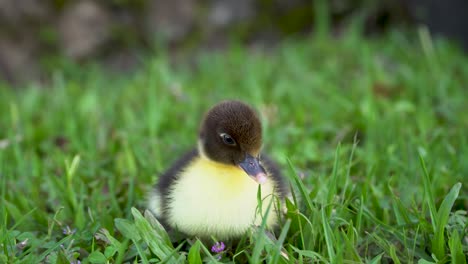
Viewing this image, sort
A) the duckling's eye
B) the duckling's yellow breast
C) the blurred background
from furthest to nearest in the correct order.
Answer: the blurred background → the duckling's eye → the duckling's yellow breast

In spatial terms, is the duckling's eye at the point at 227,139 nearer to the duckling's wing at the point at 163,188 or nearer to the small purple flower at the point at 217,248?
the duckling's wing at the point at 163,188

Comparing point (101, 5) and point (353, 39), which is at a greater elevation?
point (101, 5)

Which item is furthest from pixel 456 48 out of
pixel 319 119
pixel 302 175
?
pixel 302 175

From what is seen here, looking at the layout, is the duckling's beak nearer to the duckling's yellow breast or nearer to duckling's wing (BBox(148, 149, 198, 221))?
the duckling's yellow breast

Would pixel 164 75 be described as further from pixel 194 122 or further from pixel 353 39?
pixel 353 39

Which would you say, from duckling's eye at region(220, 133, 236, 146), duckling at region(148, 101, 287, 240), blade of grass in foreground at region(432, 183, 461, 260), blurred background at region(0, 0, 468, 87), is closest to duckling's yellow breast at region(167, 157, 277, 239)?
duckling at region(148, 101, 287, 240)

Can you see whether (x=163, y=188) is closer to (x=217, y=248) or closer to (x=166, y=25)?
(x=217, y=248)
